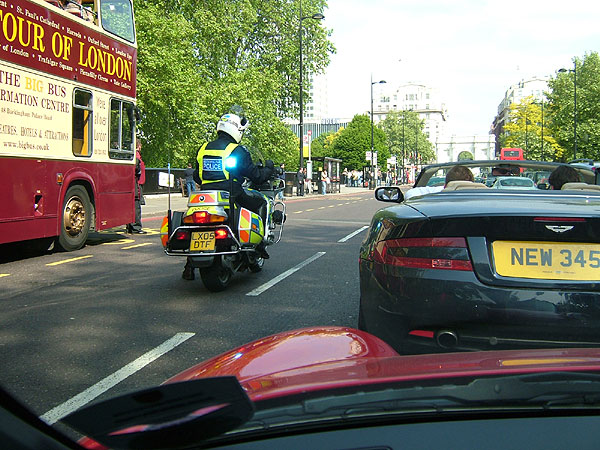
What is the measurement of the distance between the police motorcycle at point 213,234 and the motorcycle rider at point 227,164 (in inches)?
2.9

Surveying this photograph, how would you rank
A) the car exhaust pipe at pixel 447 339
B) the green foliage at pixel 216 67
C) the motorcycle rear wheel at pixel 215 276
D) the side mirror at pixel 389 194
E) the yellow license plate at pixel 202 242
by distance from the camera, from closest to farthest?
the car exhaust pipe at pixel 447 339, the side mirror at pixel 389 194, the yellow license plate at pixel 202 242, the motorcycle rear wheel at pixel 215 276, the green foliage at pixel 216 67

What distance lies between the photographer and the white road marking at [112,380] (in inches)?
133

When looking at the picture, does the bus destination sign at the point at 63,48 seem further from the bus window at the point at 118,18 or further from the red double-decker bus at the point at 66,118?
the bus window at the point at 118,18

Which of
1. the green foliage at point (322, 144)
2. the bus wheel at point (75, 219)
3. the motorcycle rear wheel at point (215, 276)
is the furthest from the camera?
the green foliage at point (322, 144)

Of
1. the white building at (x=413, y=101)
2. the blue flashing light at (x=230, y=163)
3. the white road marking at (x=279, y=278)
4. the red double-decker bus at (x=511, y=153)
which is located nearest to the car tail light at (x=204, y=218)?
the blue flashing light at (x=230, y=163)

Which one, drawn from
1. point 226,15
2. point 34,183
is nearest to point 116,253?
point 34,183

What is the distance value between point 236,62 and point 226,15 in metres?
4.48

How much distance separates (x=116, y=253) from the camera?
34.8ft

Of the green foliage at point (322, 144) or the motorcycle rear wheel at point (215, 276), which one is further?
the green foliage at point (322, 144)

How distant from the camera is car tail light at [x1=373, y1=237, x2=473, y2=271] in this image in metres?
3.22

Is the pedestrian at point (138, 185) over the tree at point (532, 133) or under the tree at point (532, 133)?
under

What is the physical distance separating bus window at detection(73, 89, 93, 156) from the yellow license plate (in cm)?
458

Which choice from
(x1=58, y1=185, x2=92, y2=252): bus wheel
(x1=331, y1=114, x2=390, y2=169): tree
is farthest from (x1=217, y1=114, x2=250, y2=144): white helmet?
(x1=331, y1=114, x2=390, y2=169): tree

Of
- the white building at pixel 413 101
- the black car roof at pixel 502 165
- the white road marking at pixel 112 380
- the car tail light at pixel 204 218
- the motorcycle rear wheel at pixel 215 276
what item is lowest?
the white road marking at pixel 112 380
